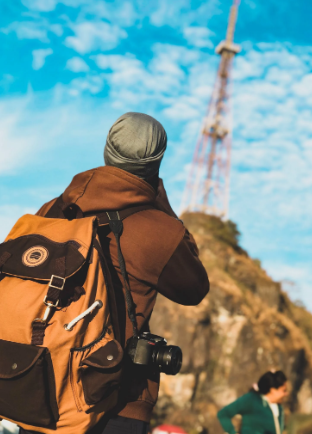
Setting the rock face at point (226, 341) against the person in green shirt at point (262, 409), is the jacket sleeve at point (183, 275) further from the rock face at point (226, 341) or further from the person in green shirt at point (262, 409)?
the rock face at point (226, 341)

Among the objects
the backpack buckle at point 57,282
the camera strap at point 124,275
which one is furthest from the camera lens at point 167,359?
the backpack buckle at point 57,282

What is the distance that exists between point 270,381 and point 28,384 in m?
3.50

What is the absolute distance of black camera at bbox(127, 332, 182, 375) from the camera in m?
1.81

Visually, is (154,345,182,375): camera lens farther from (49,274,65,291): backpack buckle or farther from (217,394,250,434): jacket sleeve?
(217,394,250,434): jacket sleeve

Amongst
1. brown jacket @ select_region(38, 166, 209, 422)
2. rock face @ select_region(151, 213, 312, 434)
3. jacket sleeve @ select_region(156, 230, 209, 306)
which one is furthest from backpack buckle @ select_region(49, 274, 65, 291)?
rock face @ select_region(151, 213, 312, 434)

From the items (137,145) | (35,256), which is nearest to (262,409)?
(137,145)

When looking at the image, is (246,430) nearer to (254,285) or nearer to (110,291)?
(110,291)

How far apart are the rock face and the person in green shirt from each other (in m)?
11.5

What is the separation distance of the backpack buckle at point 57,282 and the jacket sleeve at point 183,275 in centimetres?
46

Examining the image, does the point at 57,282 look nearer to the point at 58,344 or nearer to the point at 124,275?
the point at 58,344

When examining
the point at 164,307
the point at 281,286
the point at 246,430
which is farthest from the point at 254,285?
the point at 246,430

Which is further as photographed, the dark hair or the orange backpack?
the dark hair

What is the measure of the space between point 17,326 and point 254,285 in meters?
20.5

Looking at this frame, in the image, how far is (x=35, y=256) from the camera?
1.75 metres
